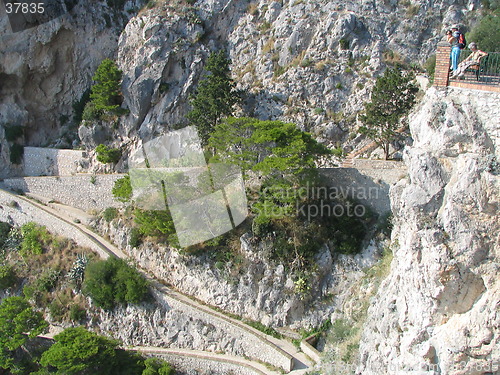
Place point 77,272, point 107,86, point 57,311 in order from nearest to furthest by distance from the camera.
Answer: point 57,311
point 77,272
point 107,86

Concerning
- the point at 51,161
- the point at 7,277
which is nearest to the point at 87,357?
the point at 7,277

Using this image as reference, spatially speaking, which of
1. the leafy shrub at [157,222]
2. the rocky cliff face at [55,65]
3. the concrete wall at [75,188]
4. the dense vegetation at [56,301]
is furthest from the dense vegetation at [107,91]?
the leafy shrub at [157,222]

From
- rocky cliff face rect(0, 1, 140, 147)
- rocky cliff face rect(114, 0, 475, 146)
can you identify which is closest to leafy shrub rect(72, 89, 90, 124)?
rocky cliff face rect(0, 1, 140, 147)

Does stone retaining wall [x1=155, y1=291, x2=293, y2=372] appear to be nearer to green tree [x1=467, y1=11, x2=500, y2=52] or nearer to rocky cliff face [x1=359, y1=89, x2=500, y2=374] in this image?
rocky cliff face [x1=359, y1=89, x2=500, y2=374]

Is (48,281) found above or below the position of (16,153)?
below

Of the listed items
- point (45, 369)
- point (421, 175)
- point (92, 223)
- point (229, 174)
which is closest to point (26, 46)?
point (92, 223)

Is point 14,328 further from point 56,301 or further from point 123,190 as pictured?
point 123,190
